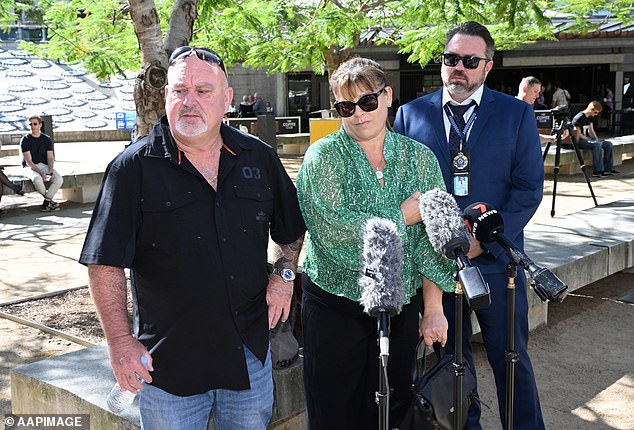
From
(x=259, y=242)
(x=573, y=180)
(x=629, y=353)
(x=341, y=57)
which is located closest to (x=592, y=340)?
(x=629, y=353)

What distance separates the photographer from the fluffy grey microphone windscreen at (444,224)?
8.71ft

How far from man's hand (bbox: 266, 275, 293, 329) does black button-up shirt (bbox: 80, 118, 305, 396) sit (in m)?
0.19

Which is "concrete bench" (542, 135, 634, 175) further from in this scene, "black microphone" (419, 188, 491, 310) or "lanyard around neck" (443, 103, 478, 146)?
"black microphone" (419, 188, 491, 310)

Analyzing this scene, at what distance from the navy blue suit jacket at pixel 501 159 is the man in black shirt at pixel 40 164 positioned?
1080 cm

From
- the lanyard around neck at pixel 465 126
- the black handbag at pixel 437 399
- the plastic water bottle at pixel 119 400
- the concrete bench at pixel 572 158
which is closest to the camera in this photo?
the black handbag at pixel 437 399

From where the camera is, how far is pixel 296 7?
1538cm

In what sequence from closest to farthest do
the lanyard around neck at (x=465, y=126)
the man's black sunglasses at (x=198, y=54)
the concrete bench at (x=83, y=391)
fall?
the man's black sunglasses at (x=198, y=54) → the concrete bench at (x=83, y=391) → the lanyard around neck at (x=465, y=126)

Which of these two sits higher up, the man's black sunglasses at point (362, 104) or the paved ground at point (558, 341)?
the man's black sunglasses at point (362, 104)

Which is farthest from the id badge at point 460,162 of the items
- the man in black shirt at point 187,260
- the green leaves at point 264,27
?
the green leaves at point 264,27

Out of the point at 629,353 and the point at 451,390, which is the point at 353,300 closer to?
the point at 451,390

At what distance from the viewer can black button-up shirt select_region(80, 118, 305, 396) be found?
2.59 m

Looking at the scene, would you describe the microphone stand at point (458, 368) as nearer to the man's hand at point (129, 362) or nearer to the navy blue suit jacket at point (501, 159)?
the navy blue suit jacket at point (501, 159)

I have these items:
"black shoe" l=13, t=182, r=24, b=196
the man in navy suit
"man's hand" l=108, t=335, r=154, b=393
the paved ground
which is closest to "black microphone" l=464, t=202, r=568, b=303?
the man in navy suit

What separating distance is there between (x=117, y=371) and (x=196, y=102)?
0.94 metres
